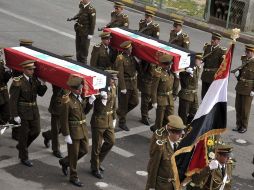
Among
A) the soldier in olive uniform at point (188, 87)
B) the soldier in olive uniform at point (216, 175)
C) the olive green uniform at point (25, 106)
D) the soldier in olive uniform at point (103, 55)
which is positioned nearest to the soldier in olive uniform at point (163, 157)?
the soldier in olive uniform at point (216, 175)

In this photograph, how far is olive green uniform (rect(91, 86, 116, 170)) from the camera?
31.9 feet

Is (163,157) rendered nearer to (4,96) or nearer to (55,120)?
(55,120)

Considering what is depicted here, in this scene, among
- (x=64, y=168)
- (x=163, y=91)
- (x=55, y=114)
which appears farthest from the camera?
(x=163, y=91)

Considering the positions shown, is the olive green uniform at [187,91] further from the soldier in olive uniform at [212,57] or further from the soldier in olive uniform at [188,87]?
the soldier in olive uniform at [212,57]

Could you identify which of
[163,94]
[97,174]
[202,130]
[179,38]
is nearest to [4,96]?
[97,174]

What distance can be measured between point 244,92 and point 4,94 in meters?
4.99

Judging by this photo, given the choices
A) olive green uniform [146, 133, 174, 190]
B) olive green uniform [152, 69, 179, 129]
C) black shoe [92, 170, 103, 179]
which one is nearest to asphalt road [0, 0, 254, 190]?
black shoe [92, 170, 103, 179]

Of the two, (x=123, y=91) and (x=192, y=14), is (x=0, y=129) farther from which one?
(x=192, y=14)

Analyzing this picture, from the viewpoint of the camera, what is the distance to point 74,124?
30.4ft

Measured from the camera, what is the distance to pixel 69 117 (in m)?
9.27

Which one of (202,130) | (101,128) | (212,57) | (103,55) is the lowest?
(101,128)

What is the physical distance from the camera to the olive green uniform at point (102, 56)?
12.2m

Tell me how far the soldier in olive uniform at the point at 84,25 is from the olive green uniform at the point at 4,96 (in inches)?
202

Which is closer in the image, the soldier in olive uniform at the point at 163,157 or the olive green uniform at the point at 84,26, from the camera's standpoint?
the soldier in olive uniform at the point at 163,157
